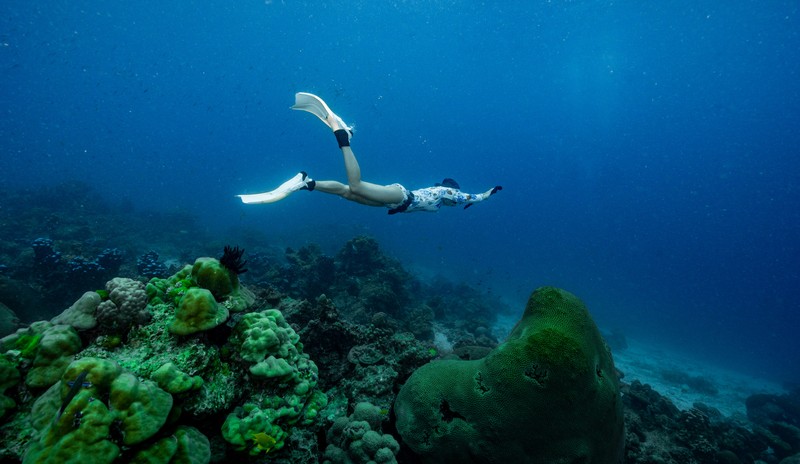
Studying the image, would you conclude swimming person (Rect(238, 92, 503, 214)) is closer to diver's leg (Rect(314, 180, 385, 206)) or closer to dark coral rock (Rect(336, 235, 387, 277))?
diver's leg (Rect(314, 180, 385, 206))

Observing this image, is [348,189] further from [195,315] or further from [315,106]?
[195,315]

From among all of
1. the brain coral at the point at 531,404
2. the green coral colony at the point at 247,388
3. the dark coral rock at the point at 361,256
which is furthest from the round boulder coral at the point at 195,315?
the dark coral rock at the point at 361,256

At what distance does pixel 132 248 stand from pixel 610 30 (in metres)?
99.0

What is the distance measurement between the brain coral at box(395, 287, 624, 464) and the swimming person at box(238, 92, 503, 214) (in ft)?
13.7

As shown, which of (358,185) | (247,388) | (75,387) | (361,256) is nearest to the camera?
(75,387)

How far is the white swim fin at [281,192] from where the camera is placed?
5.76m

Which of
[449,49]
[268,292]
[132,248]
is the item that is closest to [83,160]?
[449,49]

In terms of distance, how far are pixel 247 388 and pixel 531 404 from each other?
347 cm

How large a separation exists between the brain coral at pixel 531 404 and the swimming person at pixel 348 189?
416 cm

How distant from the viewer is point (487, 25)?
88.8 meters

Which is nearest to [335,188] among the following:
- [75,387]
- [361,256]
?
[75,387]

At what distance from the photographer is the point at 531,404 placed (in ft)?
12.6

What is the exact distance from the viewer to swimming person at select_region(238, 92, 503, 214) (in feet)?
20.9

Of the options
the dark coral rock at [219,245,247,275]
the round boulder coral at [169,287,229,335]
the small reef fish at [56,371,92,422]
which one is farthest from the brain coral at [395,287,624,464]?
the small reef fish at [56,371,92,422]
